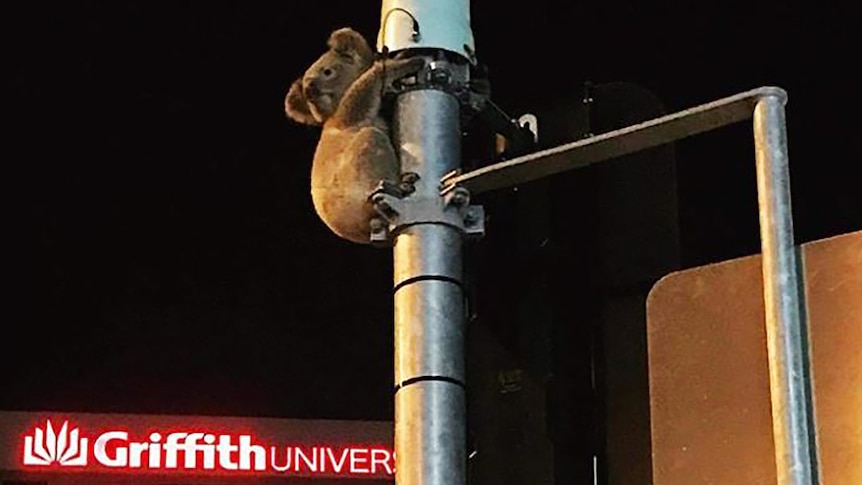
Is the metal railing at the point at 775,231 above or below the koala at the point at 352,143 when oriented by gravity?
below

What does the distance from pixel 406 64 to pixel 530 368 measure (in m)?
0.54

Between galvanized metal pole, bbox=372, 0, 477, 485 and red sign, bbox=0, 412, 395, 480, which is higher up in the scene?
red sign, bbox=0, 412, 395, 480

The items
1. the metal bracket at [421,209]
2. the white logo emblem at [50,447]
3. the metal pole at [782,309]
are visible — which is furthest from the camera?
the white logo emblem at [50,447]

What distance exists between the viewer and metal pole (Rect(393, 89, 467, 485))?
2.66 meters

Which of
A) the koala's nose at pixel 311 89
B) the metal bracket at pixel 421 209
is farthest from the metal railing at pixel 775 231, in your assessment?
the koala's nose at pixel 311 89

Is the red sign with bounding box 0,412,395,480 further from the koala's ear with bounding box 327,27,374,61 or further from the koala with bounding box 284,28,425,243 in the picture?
the koala with bounding box 284,28,425,243

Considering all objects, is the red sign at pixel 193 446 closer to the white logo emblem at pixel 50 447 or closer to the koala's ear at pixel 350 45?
the white logo emblem at pixel 50 447

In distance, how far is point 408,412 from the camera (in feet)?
8.80

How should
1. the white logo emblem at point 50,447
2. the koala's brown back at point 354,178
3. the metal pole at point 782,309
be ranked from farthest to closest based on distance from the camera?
1. the white logo emblem at point 50,447
2. the koala's brown back at point 354,178
3. the metal pole at point 782,309

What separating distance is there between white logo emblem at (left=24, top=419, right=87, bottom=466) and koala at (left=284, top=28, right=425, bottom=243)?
955 cm

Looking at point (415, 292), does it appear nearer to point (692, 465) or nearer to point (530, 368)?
point (530, 368)

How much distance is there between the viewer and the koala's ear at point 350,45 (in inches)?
132

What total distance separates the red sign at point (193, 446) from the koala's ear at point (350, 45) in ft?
30.2

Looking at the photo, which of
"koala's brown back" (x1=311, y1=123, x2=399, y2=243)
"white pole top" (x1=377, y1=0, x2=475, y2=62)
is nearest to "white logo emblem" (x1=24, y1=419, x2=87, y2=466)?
"koala's brown back" (x1=311, y1=123, x2=399, y2=243)
